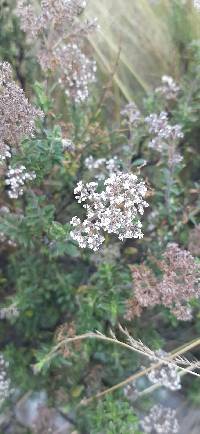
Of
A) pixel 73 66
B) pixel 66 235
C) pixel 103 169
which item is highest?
pixel 73 66

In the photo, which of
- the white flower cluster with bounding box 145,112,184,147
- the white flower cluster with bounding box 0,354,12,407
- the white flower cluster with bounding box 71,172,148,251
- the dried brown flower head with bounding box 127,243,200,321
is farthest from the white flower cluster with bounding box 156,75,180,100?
the white flower cluster with bounding box 0,354,12,407

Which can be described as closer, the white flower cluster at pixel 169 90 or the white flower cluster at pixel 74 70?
the white flower cluster at pixel 74 70

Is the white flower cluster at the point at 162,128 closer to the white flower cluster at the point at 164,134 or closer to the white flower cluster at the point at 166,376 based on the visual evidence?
the white flower cluster at the point at 164,134

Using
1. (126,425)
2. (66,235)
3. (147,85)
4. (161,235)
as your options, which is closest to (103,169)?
(161,235)

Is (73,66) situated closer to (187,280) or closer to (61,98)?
(61,98)

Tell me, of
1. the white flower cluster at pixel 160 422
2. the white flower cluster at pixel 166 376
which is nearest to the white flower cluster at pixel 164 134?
the white flower cluster at pixel 166 376
